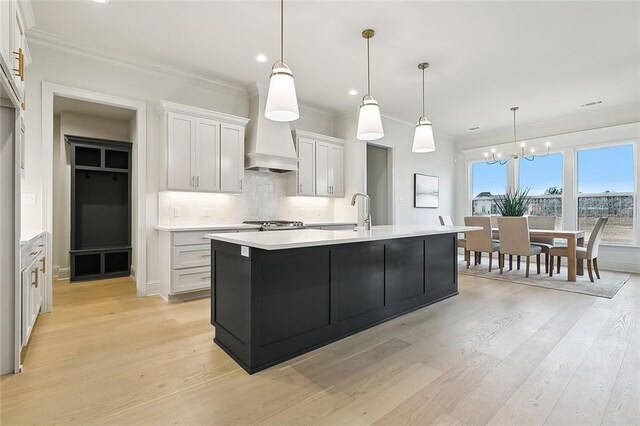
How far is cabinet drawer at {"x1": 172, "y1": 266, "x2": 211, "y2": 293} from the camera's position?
11.9ft

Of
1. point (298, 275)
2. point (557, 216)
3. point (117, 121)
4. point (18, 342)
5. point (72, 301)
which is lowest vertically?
point (72, 301)

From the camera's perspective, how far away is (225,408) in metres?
1.67

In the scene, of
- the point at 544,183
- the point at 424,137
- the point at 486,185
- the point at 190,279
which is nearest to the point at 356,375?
the point at 190,279

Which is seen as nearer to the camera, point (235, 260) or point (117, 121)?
point (235, 260)

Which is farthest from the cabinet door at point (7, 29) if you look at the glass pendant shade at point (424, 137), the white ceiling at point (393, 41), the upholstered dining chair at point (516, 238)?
the upholstered dining chair at point (516, 238)

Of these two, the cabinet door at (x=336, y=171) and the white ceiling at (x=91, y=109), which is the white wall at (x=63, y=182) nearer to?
the white ceiling at (x=91, y=109)

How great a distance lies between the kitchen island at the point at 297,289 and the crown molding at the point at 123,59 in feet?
9.15

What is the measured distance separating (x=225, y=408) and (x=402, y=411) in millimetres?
941

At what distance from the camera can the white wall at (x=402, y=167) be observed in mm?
5664

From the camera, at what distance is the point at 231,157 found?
432cm

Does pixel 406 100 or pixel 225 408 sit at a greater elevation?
pixel 406 100

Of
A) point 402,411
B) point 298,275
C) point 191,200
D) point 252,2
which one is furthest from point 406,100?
point 402,411

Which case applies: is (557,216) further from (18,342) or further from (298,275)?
(18,342)

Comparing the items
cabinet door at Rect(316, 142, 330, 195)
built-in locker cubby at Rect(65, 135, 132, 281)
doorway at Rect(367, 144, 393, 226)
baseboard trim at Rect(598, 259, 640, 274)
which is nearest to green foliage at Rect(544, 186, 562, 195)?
baseboard trim at Rect(598, 259, 640, 274)
